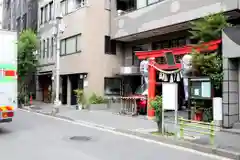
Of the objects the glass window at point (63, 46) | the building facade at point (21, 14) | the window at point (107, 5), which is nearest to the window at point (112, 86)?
the glass window at point (63, 46)

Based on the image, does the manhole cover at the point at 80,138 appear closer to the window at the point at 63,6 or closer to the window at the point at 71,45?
the window at the point at 71,45

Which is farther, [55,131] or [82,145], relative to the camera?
[55,131]

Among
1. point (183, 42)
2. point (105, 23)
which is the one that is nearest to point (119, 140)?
point (183, 42)

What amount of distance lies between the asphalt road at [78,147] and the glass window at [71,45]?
13.4 m

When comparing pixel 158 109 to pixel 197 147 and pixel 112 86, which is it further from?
Answer: pixel 112 86

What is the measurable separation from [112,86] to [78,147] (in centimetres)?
1564

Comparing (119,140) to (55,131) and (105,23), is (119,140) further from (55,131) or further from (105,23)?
(105,23)

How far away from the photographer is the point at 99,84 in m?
23.9

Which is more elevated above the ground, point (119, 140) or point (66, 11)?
point (66, 11)

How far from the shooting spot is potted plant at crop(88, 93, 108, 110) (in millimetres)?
21998

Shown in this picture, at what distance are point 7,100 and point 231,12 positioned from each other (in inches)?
444

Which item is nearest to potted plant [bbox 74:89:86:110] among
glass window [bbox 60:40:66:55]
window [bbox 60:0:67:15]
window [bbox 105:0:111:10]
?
glass window [bbox 60:40:66:55]

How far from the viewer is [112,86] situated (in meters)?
25.0

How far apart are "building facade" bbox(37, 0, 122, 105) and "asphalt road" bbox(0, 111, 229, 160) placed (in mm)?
11388
